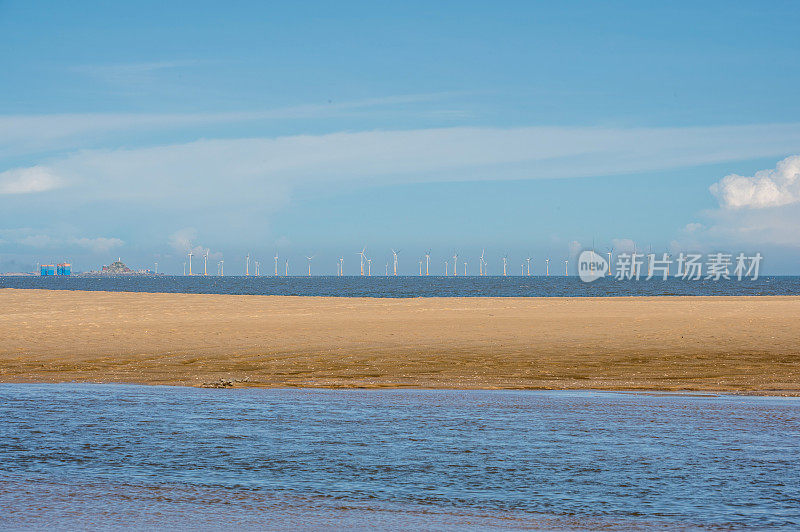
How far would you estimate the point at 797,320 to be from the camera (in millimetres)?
33156

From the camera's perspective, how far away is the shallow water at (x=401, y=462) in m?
7.32

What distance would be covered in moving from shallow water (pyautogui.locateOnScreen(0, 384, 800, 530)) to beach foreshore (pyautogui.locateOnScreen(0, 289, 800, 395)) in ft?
11.7

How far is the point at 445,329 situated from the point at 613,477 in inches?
865

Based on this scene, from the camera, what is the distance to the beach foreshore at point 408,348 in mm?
18234

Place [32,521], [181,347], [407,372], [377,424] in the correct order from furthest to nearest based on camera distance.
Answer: [181,347], [407,372], [377,424], [32,521]

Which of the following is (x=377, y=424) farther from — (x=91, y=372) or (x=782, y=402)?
(x=91, y=372)

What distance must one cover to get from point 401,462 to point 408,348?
48.6ft

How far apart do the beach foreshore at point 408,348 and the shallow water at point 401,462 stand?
357 centimetres

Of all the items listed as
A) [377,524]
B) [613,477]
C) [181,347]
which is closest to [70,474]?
[377,524]

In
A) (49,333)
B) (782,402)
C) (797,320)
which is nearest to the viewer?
(782,402)

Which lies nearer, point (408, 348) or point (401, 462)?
point (401, 462)

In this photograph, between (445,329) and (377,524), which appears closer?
(377,524)

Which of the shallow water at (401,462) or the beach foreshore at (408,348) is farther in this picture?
the beach foreshore at (408,348)

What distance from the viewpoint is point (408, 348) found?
79.6 ft
